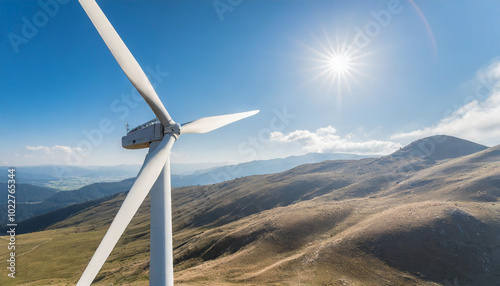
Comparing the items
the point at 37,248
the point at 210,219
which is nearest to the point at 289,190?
the point at 210,219

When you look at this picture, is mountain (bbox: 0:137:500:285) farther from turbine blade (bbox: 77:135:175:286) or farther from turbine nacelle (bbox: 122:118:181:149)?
turbine blade (bbox: 77:135:175:286)

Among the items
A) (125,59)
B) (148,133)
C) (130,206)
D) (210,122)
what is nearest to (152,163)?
(130,206)

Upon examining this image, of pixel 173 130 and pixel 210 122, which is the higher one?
pixel 210 122

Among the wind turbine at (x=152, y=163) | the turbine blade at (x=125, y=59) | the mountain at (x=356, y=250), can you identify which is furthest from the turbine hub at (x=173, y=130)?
the mountain at (x=356, y=250)

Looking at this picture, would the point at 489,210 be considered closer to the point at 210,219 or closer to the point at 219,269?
the point at 219,269

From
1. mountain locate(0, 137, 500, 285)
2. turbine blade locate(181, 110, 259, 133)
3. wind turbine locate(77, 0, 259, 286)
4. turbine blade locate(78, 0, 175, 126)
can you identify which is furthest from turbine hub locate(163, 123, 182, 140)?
mountain locate(0, 137, 500, 285)

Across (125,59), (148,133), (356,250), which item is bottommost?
(356,250)

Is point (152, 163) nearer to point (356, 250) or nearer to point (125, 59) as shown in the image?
point (125, 59)

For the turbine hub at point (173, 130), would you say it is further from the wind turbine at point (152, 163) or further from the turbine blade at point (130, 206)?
the turbine blade at point (130, 206)
